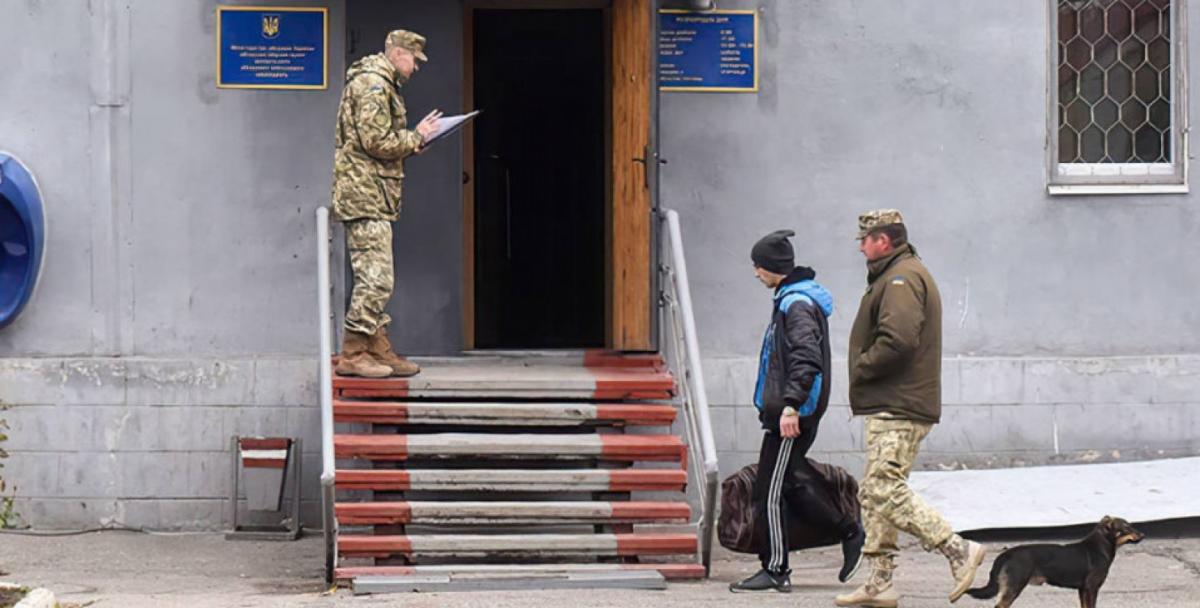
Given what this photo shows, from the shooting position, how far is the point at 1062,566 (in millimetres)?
7512

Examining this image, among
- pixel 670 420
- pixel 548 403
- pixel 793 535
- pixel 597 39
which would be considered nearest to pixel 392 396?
pixel 548 403

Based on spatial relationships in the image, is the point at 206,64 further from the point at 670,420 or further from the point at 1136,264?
the point at 1136,264

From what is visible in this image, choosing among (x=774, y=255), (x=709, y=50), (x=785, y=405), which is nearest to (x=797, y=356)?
(x=785, y=405)

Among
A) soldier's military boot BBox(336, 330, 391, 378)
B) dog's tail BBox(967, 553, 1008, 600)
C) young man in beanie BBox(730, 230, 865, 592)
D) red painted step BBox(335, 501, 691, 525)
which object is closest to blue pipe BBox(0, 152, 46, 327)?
soldier's military boot BBox(336, 330, 391, 378)

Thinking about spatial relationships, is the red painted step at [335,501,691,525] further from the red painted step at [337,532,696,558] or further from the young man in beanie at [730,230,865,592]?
the young man in beanie at [730,230,865,592]

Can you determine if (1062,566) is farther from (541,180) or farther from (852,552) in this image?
(541,180)

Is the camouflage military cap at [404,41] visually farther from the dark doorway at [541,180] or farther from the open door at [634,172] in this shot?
the dark doorway at [541,180]

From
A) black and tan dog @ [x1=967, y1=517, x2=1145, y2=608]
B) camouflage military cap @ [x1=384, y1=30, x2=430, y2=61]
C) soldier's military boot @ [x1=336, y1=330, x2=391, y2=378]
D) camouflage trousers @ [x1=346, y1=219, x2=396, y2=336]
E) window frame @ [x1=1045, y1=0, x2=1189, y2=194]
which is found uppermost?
camouflage military cap @ [x1=384, y1=30, x2=430, y2=61]

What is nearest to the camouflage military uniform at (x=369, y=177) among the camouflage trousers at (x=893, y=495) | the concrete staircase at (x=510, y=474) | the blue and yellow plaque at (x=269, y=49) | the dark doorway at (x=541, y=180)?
the concrete staircase at (x=510, y=474)

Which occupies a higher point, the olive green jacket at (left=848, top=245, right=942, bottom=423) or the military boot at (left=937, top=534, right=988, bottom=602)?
the olive green jacket at (left=848, top=245, right=942, bottom=423)

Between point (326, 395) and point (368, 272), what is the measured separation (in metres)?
0.90

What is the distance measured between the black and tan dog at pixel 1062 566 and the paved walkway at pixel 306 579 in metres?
0.69

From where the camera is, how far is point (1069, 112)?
11062mm

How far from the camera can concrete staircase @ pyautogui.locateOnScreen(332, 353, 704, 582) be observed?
9.08 m
